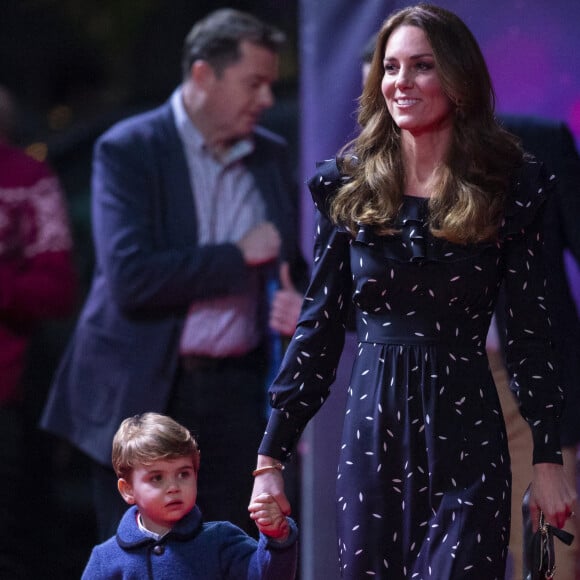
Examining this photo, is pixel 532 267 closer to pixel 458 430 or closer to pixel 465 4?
pixel 458 430

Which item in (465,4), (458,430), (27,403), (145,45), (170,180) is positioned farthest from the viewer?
(145,45)

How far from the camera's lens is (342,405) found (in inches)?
169

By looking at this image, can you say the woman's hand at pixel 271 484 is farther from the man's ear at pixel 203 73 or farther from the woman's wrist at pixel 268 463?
the man's ear at pixel 203 73

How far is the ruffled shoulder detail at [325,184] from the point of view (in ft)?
10.4

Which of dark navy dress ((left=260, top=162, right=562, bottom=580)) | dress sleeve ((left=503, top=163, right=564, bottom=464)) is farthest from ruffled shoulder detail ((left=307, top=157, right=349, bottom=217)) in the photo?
dress sleeve ((left=503, top=163, right=564, bottom=464))

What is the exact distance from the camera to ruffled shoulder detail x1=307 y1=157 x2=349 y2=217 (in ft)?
10.4

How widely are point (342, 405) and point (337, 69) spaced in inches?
41.1

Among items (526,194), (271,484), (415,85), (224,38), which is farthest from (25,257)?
(526,194)

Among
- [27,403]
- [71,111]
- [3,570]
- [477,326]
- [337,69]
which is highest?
[71,111]

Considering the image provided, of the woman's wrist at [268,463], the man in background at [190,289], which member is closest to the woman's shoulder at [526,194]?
the woman's wrist at [268,463]

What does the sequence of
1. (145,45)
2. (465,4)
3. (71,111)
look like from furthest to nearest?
(71,111), (145,45), (465,4)

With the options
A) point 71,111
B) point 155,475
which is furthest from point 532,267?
point 71,111

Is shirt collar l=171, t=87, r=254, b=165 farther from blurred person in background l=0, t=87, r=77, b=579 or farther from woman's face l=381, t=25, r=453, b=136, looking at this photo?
woman's face l=381, t=25, r=453, b=136

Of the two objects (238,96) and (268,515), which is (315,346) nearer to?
(268,515)
